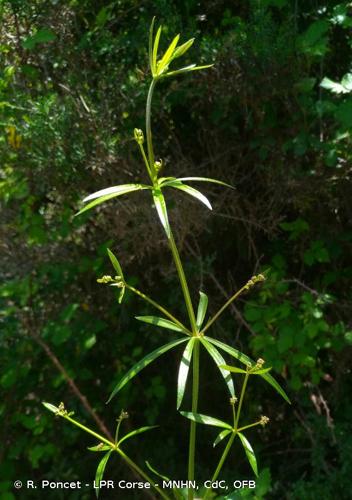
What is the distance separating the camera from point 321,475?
275 cm

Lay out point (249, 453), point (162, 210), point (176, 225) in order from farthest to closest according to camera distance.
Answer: point (176, 225) → point (249, 453) → point (162, 210)

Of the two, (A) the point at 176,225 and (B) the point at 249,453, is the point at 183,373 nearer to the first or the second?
(B) the point at 249,453

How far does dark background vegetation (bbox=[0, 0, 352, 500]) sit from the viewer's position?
2.68 m

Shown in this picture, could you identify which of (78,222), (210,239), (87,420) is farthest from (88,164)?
(87,420)

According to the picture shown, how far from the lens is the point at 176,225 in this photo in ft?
9.04

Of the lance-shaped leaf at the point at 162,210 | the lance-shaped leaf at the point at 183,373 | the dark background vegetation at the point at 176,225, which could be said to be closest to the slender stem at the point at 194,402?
the lance-shaped leaf at the point at 183,373

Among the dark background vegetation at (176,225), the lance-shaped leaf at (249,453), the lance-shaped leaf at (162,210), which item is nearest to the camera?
the lance-shaped leaf at (162,210)

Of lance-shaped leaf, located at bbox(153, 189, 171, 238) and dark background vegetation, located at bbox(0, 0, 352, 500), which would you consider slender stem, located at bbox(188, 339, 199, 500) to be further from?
dark background vegetation, located at bbox(0, 0, 352, 500)

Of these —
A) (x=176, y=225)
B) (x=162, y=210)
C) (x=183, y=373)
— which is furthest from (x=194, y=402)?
(x=176, y=225)

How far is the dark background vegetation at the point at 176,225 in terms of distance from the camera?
268cm

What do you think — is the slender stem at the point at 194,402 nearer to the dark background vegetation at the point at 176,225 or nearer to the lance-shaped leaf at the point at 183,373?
the lance-shaped leaf at the point at 183,373

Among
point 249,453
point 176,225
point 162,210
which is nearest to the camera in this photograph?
point 162,210

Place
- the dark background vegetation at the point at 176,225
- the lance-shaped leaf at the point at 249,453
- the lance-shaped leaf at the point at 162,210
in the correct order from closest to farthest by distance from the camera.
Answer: the lance-shaped leaf at the point at 162,210 → the lance-shaped leaf at the point at 249,453 → the dark background vegetation at the point at 176,225

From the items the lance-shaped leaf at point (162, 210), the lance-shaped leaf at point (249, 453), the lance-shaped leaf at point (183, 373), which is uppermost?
the lance-shaped leaf at point (162, 210)
